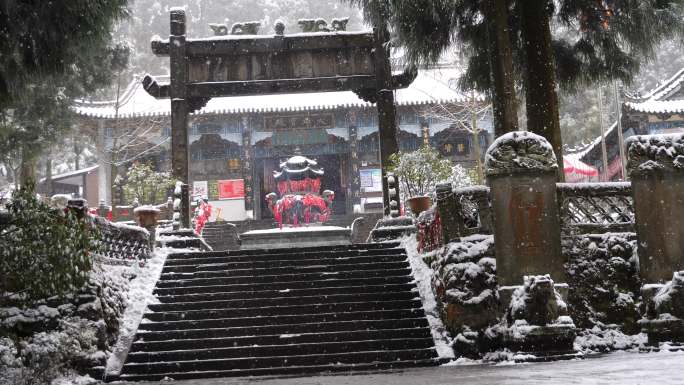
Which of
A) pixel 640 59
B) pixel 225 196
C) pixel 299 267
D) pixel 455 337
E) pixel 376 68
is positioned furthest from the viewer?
pixel 225 196

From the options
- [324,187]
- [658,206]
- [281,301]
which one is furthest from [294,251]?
[324,187]

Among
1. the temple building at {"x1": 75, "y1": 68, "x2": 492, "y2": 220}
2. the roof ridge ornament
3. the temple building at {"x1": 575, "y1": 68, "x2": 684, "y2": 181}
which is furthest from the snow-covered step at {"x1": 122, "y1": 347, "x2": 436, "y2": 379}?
the temple building at {"x1": 575, "y1": 68, "x2": 684, "y2": 181}

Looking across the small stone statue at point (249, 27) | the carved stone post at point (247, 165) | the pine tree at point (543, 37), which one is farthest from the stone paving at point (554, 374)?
the carved stone post at point (247, 165)

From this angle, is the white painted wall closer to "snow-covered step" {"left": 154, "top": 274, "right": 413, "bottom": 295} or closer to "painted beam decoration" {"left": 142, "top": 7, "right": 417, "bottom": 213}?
"painted beam decoration" {"left": 142, "top": 7, "right": 417, "bottom": 213}

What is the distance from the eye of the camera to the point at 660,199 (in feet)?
24.8

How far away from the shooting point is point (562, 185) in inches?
339

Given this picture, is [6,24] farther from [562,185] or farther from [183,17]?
[183,17]

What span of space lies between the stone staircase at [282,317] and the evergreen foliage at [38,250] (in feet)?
6.35

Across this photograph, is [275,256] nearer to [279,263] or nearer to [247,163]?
[279,263]

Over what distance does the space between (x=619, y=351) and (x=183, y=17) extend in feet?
39.7

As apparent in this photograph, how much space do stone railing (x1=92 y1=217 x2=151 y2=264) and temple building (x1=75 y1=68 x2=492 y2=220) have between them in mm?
13396

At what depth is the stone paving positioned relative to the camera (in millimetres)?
4660

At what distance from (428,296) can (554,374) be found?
450cm

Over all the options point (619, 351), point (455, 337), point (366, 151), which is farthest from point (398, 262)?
point (366, 151)
